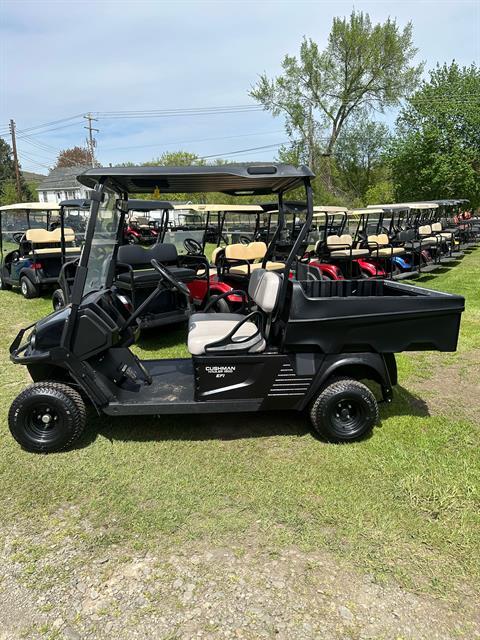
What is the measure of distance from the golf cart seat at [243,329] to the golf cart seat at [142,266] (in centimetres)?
140

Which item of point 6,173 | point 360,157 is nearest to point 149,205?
point 360,157

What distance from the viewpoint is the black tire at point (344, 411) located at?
3.01 meters

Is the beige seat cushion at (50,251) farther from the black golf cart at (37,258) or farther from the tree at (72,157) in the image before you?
the tree at (72,157)

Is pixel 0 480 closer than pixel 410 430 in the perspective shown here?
Yes

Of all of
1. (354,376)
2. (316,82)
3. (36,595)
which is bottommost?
(36,595)

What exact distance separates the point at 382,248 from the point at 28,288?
6788mm

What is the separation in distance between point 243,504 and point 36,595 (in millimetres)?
1063

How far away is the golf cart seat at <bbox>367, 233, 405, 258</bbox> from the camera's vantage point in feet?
28.9

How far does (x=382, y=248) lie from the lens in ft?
30.2

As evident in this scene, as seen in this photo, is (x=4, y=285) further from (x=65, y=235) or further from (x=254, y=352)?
(x=254, y=352)

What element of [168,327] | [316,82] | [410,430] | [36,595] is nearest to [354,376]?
[410,430]

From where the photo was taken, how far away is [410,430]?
326 centimetres

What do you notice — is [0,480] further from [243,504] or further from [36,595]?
[243,504]

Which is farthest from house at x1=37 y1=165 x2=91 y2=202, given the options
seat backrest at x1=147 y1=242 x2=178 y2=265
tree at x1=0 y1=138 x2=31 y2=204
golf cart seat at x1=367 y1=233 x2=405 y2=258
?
seat backrest at x1=147 y1=242 x2=178 y2=265
